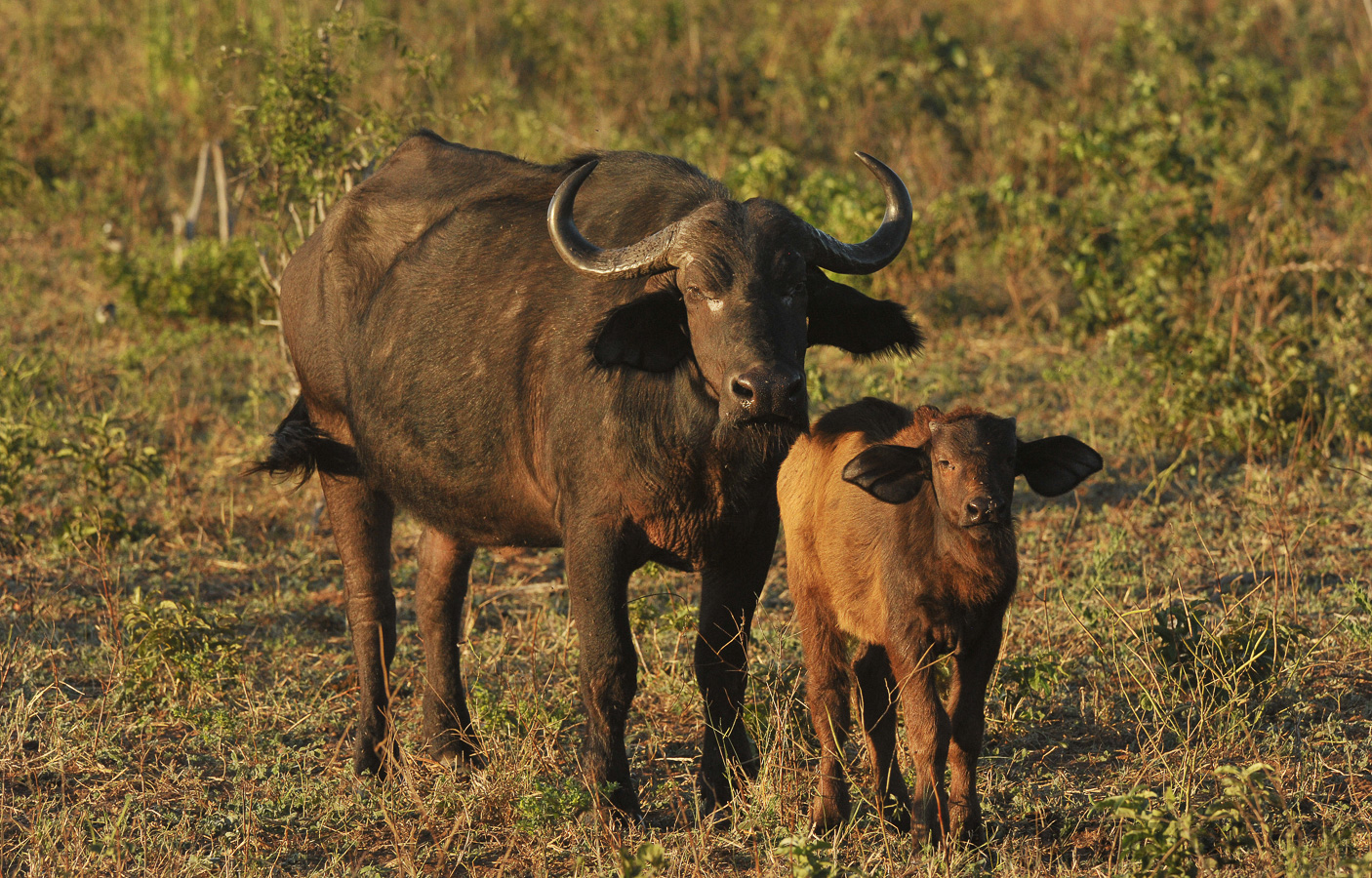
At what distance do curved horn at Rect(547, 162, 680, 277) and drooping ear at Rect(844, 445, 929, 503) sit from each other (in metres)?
0.78

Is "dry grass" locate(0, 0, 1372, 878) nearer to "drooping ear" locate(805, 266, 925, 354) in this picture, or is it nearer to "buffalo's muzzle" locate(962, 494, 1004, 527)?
"buffalo's muzzle" locate(962, 494, 1004, 527)

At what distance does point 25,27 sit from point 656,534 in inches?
447

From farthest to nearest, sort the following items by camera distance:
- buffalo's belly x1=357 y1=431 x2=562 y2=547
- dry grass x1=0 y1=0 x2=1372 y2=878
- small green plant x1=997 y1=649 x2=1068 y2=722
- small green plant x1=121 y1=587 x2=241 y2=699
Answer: small green plant x1=121 y1=587 x2=241 y2=699 < small green plant x1=997 y1=649 x2=1068 y2=722 < buffalo's belly x1=357 y1=431 x2=562 y2=547 < dry grass x1=0 y1=0 x2=1372 y2=878

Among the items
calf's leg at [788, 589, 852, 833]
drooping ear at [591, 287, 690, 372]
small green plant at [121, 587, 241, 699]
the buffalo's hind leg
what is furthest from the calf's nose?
small green plant at [121, 587, 241, 699]

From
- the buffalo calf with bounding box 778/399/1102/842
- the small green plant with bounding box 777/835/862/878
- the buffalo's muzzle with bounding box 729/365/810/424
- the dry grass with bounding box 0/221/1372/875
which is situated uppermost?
the buffalo's muzzle with bounding box 729/365/810/424

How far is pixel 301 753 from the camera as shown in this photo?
194 inches

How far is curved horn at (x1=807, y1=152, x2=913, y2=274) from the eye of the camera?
4109mm

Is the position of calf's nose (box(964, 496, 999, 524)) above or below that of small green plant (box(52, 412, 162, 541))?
above

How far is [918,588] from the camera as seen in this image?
3832mm

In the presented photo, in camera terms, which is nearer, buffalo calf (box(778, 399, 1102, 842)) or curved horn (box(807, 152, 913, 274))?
buffalo calf (box(778, 399, 1102, 842))

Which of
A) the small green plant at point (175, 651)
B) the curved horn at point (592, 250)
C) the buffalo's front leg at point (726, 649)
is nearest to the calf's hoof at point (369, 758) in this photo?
the small green plant at point (175, 651)

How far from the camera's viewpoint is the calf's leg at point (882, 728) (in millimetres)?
4090

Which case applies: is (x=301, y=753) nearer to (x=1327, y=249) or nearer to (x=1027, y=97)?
(x=1327, y=249)

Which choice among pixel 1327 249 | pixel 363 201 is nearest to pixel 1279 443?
pixel 1327 249
